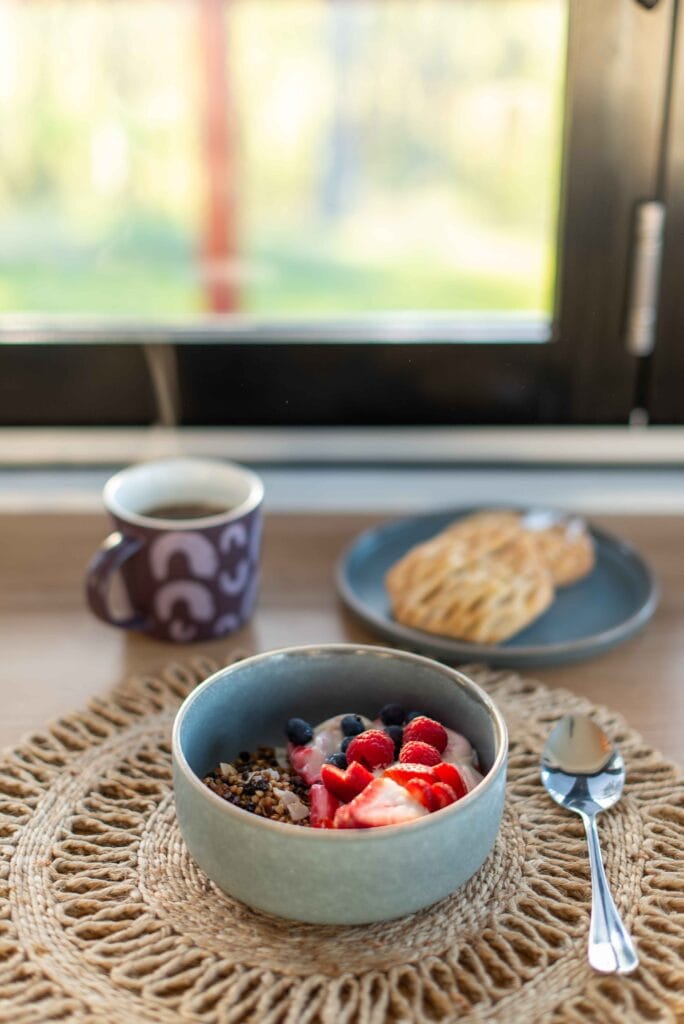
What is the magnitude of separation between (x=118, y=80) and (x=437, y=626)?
0.60 metres

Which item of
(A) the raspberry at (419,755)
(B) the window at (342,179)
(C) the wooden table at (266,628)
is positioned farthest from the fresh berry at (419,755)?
(B) the window at (342,179)

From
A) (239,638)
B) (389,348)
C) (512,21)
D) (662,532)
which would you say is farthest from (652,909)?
(512,21)

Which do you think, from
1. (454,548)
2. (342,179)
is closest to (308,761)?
(454,548)

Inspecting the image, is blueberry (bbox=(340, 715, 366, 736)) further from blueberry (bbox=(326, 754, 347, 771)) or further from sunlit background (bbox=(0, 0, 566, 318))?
sunlit background (bbox=(0, 0, 566, 318))

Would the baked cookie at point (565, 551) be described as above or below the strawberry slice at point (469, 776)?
below

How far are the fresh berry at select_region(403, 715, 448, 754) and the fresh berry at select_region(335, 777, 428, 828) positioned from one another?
61mm

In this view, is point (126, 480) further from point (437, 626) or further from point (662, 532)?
point (662, 532)

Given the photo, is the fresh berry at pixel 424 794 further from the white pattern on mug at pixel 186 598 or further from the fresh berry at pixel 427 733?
the white pattern on mug at pixel 186 598

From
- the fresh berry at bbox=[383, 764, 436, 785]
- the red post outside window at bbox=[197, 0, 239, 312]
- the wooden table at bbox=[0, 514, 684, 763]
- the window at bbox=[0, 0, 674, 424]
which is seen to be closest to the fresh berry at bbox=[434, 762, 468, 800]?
the fresh berry at bbox=[383, 764, 436, 785]

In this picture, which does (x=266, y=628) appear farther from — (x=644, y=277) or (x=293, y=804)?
(x=644, y=277)

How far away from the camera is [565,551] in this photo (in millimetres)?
889

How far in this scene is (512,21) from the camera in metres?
0.98

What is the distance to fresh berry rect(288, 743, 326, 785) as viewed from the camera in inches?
23.6

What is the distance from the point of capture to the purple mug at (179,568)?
0.79 m
